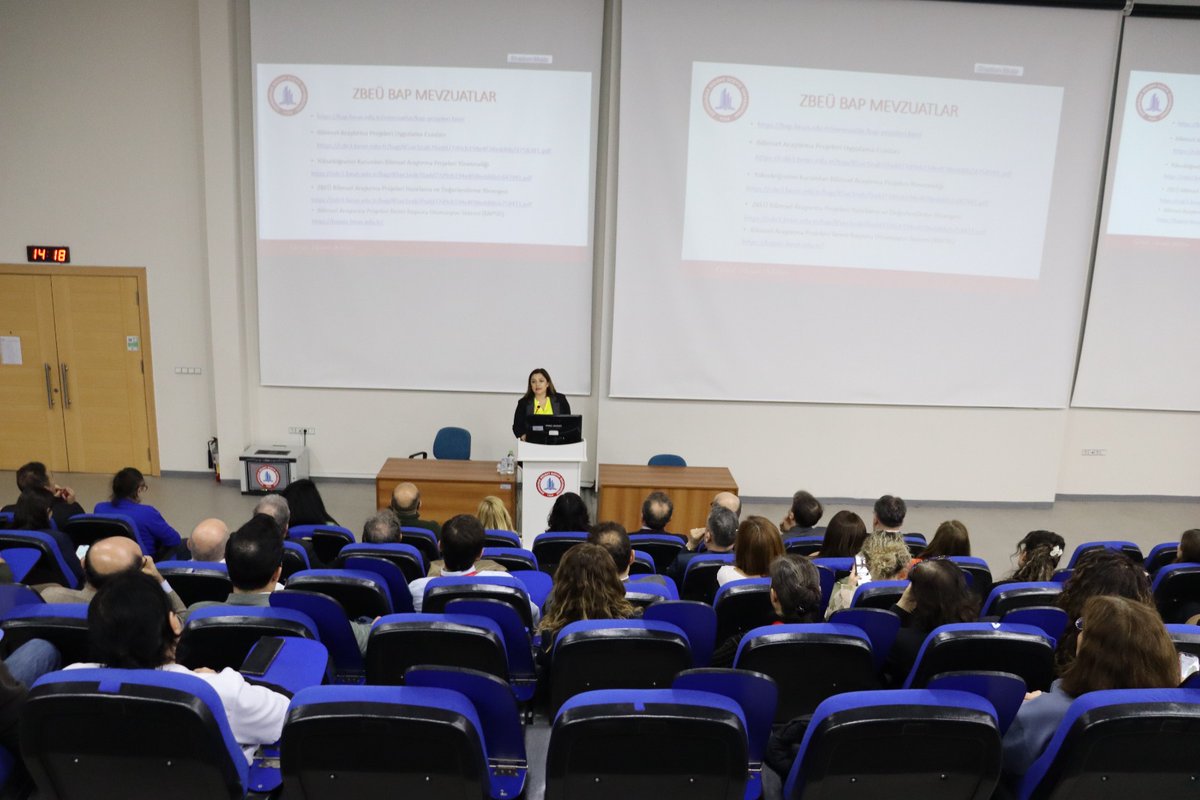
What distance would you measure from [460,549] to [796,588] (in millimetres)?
1433

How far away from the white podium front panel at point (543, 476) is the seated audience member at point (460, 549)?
7.46 feet

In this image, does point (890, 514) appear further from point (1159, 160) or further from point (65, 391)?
point (65, 391)

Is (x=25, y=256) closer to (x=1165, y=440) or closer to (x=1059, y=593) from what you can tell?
(x=1059, y=593)

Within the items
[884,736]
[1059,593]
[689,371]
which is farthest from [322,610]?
[689,371]

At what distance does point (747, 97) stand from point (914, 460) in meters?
3.75

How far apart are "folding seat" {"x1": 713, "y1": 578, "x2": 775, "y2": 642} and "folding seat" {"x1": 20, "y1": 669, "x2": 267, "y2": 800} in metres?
1.83

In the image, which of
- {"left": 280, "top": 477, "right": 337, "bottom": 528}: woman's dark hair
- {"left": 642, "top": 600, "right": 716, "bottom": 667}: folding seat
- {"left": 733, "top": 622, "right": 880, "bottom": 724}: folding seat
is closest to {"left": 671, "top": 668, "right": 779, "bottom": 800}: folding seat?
{"left": 733, "top": 622, "right": 880, "bottom": 724}: folding seat

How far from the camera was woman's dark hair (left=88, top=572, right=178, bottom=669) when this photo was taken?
209 cm

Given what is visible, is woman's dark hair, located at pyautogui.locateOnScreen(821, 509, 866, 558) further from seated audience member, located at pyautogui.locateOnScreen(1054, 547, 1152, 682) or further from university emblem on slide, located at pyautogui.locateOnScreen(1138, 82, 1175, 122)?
university emblem on slide, located at pyautogui.locateOnScreen(1138, 82, 1175, 122)

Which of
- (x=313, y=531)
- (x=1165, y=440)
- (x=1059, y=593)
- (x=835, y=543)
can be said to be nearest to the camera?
(x=1059, y=593)

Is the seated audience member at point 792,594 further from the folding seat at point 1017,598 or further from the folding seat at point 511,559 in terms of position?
the folding seat at point 511,559

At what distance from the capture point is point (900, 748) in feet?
6.53

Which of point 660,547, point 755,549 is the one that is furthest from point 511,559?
point 755,549

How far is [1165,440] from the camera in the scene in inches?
317
